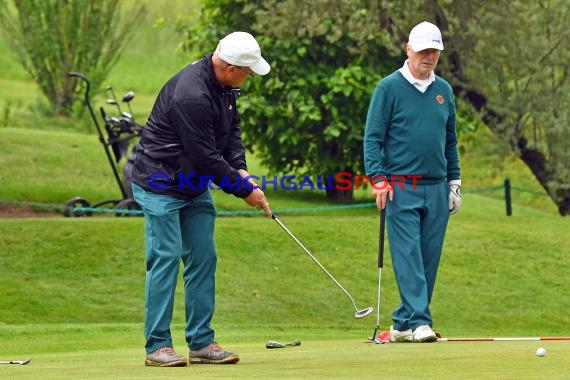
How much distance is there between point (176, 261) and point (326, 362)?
1184 mm

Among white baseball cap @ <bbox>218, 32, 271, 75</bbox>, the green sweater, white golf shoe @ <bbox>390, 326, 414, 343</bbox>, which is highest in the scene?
white baseball cap @ <bbox>218, 32, 271, 75</bbox>

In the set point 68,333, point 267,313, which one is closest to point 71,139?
point 267,313

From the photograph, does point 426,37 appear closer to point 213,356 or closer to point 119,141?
point 213,356

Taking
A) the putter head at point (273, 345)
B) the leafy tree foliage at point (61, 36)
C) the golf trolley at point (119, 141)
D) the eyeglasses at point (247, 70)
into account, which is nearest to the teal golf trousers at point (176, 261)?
the eyeglasses at point (247, 70)

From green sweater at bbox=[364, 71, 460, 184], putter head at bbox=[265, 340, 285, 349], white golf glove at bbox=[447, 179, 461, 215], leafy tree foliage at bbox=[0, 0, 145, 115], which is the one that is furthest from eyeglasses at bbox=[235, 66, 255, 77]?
leafy tree foliage at bbox=[0, 0, 145, 115]

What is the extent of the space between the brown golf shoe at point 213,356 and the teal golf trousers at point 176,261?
4cm

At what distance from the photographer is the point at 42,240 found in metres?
17.1

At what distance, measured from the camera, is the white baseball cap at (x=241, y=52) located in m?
8.30

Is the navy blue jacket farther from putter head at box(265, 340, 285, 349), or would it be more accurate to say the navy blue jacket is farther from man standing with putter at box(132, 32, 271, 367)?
putter head at box(265, 340, 285, 349)

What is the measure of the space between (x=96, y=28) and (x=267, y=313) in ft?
55.6

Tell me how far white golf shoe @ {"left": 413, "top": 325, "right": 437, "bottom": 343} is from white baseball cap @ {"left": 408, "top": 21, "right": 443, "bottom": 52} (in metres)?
2.01

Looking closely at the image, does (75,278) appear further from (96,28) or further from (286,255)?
(96,28)

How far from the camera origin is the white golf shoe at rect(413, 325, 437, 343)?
32.3ft

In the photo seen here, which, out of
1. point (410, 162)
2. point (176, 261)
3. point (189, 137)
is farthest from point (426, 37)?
point (176, 261)
